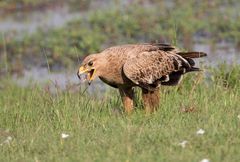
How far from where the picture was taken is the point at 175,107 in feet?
23.5

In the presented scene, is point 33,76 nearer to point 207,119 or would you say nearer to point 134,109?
point 134,109

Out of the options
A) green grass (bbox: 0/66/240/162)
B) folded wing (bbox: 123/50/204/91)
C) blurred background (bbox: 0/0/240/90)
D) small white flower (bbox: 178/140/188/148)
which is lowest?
blurred background (bbox: 0/0/240/90)

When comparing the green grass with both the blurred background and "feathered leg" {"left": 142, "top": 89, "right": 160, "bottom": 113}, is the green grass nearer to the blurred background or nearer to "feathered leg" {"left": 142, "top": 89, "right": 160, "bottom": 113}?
"feathered leg" {"left": 142, "top": 89, "right": 160, "bottom": 113}

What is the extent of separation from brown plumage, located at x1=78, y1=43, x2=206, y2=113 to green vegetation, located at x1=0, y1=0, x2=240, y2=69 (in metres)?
5.07

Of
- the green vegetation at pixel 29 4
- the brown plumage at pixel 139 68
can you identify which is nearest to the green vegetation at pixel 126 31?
the green vegetation at pixel 29 4

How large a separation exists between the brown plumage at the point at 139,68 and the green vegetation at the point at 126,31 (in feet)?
16.6

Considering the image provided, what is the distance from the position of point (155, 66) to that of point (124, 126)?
1157 millimetres

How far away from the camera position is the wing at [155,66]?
719cm

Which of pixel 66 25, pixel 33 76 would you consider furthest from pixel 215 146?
pixel 66 25

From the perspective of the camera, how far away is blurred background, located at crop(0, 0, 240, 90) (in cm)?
1255

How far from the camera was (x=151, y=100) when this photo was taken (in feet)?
24.0

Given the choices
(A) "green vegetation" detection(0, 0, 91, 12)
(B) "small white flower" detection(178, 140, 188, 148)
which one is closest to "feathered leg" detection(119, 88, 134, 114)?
(B) "small white flower" detection(178, 140, 188, 148)

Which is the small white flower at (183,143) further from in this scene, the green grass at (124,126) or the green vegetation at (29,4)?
the green vegetation at (29,4)

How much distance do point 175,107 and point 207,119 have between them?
709mm
